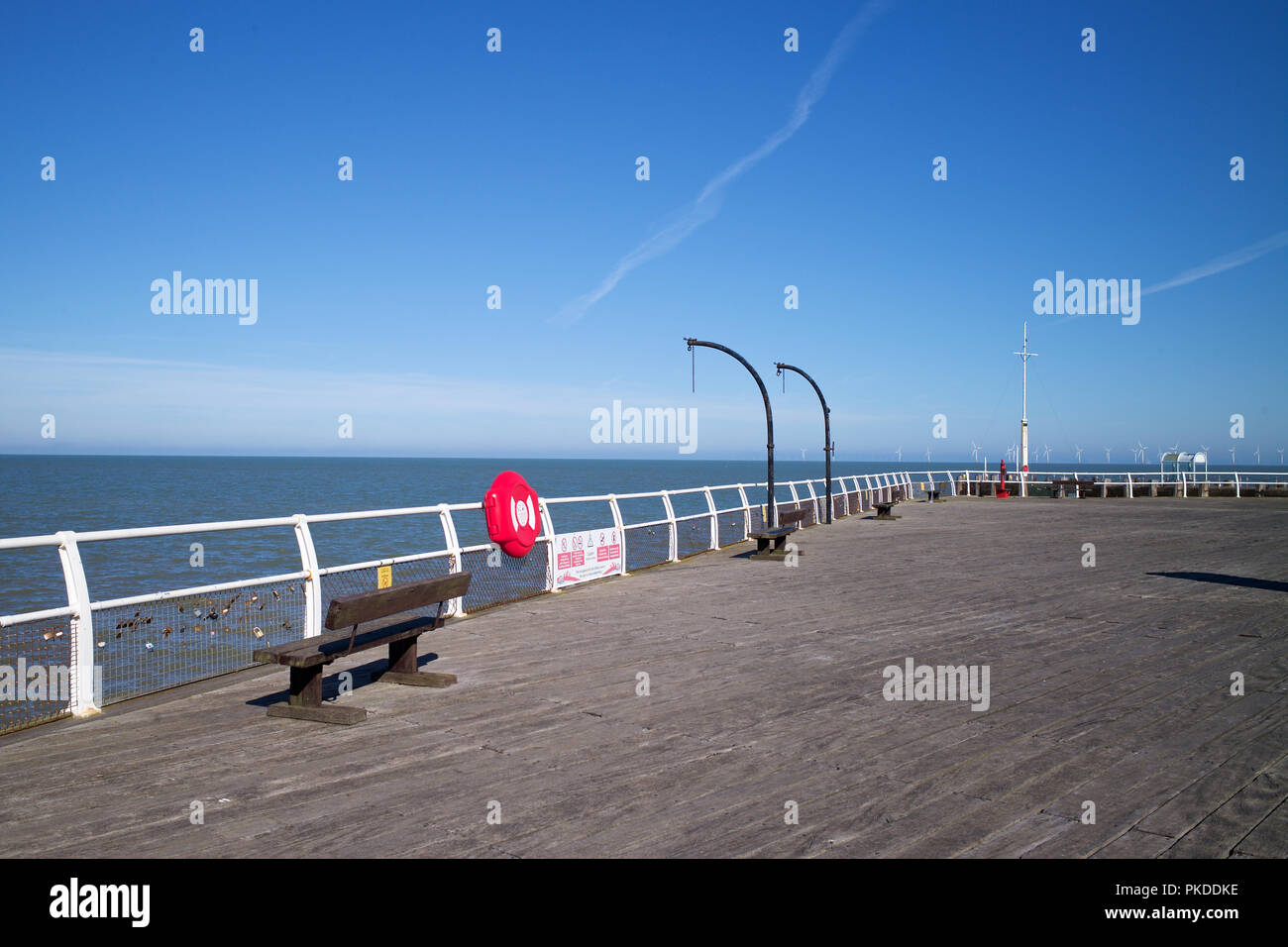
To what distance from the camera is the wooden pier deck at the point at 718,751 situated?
4.33 m

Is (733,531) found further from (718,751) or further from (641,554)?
(718,751)

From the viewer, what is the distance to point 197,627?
298 inches

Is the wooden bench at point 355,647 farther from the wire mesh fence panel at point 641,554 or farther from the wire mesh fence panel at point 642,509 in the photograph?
the wire mesh fence panel at point 642,509

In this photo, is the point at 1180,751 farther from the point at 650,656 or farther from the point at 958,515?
the point at 958,515

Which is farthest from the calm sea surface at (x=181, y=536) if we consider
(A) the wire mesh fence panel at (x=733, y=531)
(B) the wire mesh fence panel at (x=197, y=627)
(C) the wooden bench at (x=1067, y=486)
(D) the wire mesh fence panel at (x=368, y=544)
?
(C) the wooden bench at (x=1067, y=486)

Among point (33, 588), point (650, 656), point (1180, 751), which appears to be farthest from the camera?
point (33, 588)

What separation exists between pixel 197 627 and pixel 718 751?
4.74m

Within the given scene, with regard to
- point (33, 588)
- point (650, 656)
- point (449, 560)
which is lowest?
point (33, 588)

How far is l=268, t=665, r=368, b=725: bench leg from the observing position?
20.8 feet

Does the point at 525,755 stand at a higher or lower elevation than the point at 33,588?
higher

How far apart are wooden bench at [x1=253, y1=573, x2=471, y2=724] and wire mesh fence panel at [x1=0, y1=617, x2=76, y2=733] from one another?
52.0 inches
